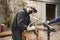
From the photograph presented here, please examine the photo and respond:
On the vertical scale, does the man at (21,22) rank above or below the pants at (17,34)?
above

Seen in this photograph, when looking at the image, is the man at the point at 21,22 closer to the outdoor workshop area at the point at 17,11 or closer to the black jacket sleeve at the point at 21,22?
the black jacket sleeve at the point at 21,22

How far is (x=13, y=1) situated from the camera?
7793 mm

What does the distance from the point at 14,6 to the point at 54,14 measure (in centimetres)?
348

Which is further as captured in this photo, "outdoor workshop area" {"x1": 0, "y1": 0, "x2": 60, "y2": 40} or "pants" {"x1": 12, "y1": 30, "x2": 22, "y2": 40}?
"outdoor workshop area" {"x1": 0, "y1": 0, "x2": 60, "y2": 40}

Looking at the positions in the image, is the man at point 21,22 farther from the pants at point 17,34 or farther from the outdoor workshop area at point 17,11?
the outdoor workshop area at point 17,11

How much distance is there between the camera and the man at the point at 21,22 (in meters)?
3.10

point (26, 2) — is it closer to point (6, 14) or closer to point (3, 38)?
point (6, 14)

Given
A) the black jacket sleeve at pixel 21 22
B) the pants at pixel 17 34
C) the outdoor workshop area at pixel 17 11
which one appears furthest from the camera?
the outdoor workshop area at pixel 17 11

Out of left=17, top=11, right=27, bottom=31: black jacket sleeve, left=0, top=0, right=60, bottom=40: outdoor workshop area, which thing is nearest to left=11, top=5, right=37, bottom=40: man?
left=17, top=11, right=27, bottom=31: black jacket sleeve

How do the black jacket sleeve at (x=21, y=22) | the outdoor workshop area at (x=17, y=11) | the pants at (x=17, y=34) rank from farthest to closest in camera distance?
1. the outdoor workshop area at (x=17, y=11)
2. the pants at (x=17, y=34)
3. the black jacket sleeve at (x=21, y=22)

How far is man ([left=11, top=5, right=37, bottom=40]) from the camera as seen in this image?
10.2 ft

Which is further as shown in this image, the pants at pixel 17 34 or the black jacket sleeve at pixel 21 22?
the pants at pixel 17 34

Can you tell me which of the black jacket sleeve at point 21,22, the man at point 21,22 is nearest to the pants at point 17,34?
the man at point 21,22

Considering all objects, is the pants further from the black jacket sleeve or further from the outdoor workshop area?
the outdoor workshop area
